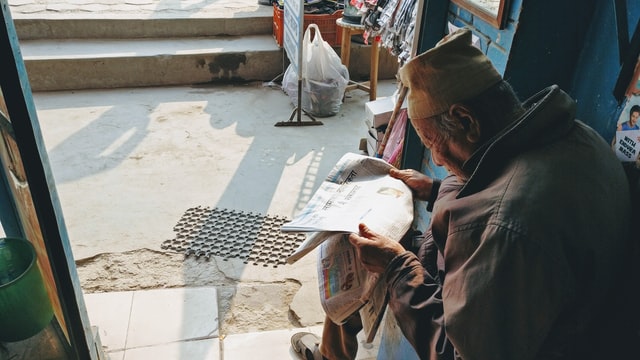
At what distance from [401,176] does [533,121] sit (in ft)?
2.76

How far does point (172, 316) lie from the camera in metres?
2.68

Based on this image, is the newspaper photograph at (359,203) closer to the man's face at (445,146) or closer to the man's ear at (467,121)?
the man's face at (445,146)

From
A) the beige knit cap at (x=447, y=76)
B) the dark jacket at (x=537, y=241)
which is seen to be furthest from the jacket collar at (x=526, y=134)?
the beige knit cap at (x=447, y=76)

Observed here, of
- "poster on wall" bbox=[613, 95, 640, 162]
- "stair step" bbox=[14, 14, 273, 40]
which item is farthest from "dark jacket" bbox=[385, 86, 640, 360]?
"stair step" bbox=[14, 14, 273, 40]

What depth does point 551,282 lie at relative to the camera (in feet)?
3.59

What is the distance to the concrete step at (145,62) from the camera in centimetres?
537

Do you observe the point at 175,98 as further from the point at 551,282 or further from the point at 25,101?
the point at 551,282

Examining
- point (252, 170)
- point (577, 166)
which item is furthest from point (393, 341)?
point (252, 170)

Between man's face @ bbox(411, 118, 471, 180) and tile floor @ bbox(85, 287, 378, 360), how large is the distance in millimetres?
1410

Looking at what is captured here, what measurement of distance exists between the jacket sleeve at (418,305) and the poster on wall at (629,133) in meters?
0.64

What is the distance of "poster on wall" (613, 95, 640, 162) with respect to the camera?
1.34 metres

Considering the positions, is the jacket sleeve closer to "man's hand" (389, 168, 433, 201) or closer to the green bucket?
"man's hand" (389, 168, 433, 201)

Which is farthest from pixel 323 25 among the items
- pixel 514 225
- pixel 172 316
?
pixel 514 225

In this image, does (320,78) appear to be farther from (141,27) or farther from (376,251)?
(376,251)
